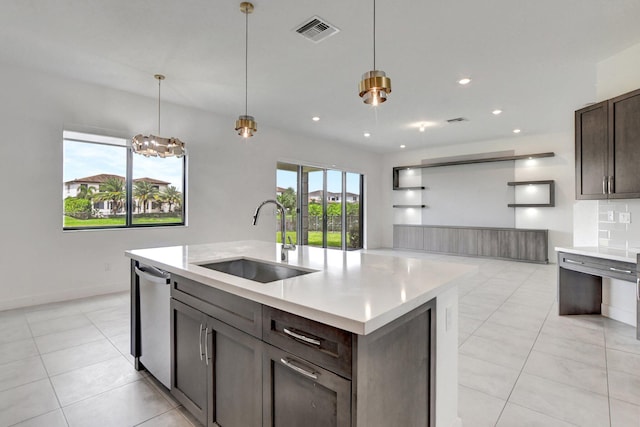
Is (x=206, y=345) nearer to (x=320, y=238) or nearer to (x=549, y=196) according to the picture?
(x=320, y=238)

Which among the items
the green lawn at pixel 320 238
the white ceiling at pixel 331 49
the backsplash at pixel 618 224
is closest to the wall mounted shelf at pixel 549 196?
the white ceiling at pixel 331 49

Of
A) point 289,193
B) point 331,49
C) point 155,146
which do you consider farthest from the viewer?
point 289,193

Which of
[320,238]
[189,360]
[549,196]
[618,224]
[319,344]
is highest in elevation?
[549,196]

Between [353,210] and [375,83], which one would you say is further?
[353,210]

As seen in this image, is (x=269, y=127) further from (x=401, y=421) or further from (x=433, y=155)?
(x=401, y=421)

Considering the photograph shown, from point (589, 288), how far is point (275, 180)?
5.28 m

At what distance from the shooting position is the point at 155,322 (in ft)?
6.90

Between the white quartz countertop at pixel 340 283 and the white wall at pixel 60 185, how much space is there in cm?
261

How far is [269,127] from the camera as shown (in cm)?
645

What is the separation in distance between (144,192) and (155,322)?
3.49 metres

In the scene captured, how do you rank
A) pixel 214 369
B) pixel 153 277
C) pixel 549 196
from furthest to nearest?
pixel 549 196 < pixel 153 277 < pixel 214 369

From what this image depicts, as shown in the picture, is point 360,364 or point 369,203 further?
point 369,203

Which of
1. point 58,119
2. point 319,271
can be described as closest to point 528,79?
point 319,271

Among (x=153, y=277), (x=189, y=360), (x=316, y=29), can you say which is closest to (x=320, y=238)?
(x=316, y=29)
